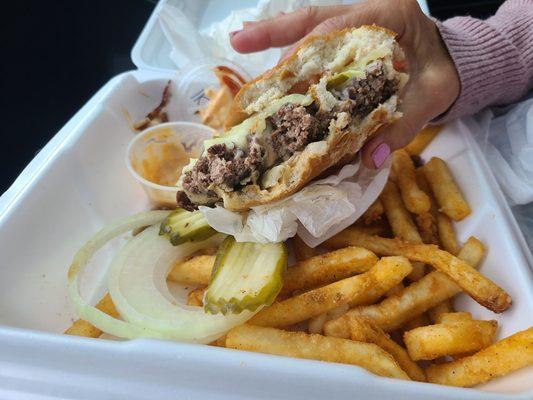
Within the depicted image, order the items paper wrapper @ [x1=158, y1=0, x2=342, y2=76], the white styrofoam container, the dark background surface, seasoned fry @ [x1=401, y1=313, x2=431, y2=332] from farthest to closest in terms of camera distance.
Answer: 1. the dark background surface
2. paper wrapper @ [x1=158, y1=0, x2=342, y2=76]
3. seasoned fry @ [x1=401, y1=313, x2=431, y2=332]
4. the white styrofoam container

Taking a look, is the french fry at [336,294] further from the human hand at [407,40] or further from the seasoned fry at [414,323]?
the human hand at [407,40]

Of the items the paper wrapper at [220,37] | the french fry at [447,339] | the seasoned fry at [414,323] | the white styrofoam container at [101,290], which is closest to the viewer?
the white styrofoam container at [101,290]

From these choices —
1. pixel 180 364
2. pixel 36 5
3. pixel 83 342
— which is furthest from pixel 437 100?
pixel 36 5

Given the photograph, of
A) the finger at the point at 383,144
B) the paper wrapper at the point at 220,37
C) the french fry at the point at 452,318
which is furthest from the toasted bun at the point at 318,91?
the paper wrapper at the point at 220,37

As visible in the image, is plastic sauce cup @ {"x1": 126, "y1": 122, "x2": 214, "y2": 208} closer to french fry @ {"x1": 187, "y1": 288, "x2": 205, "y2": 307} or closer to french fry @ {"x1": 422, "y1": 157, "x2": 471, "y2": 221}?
french fry @ {"x1": 187, "y1": 288, "x2": 205, "y2": 307}

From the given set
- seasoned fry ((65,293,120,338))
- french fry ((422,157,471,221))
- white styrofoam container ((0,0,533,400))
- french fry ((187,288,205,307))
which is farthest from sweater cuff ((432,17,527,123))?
seasoned fry ((65,293,120,338))
